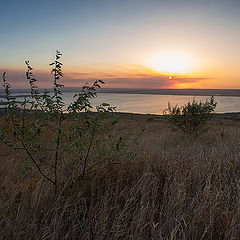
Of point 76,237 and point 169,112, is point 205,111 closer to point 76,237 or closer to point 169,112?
point 169,112

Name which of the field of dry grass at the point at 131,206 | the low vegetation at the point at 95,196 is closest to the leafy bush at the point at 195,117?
the field of dry grass at the point at 131,206

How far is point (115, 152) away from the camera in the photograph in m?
3.61

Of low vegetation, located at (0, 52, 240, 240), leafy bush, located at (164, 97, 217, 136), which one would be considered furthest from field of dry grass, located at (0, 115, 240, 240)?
leafy bush, located at (164, 97, 217, 136)

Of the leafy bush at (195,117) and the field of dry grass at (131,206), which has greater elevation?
the leafy bush at (195,117)

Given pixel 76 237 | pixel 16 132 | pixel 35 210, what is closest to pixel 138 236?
pixel 76 237

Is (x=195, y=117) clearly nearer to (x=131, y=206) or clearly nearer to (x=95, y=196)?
(x=95, y=196)

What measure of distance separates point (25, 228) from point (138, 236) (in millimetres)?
1494

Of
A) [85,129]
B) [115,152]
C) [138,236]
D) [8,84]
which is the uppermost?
[8,84]

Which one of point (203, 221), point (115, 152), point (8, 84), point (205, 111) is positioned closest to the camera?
point (203, 221)

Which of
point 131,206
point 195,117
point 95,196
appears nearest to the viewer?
point 131,206

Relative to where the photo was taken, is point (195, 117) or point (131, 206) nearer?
point (131, 206)

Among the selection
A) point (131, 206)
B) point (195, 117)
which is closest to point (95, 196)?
point (131, 206)

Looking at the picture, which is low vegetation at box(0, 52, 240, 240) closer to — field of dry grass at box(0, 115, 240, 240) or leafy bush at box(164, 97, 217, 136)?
field of dry grass at box(0, 115, 240, 240)

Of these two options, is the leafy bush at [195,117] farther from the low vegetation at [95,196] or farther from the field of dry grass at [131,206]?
the low vegetation at [95,196]
